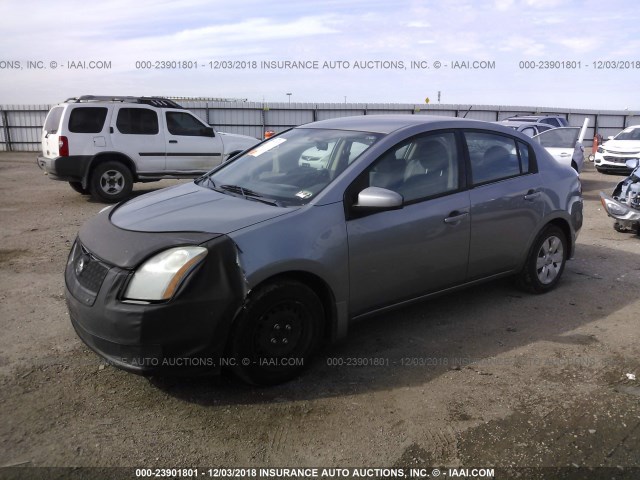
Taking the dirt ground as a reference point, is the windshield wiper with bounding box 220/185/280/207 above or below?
above

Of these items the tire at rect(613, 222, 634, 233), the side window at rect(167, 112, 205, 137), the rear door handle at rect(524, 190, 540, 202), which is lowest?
the tire at rect(613, 222, 634, 233)

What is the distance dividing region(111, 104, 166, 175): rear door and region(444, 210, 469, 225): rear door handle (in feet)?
27.5

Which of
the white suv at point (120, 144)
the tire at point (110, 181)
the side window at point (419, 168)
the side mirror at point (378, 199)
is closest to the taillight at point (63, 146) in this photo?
the white suv at point (120, 144)

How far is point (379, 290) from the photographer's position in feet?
12.8

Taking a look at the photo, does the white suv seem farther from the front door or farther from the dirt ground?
the front door

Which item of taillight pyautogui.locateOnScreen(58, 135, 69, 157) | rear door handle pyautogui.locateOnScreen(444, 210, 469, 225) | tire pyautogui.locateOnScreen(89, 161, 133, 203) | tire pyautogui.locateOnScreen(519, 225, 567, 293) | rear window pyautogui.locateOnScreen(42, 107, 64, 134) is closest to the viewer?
rear door handle pyautogui.locateOnScreen(444, 210, 469, 225)

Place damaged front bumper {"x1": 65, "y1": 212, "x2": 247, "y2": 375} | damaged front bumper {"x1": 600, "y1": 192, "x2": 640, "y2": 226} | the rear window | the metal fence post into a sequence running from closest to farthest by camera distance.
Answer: damaged front bumper {"x1": 65, "y1": 212, "x2": 247, "y2": 375}, damaged front bumper {"x1": 600, "y1": 192, "x2": 640, "y2": 226}, the rear window, the metal fence post

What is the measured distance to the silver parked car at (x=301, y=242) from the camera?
3133 mm

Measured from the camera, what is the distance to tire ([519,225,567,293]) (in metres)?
5.16

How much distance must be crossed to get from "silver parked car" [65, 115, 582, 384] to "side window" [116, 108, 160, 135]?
7096 mm

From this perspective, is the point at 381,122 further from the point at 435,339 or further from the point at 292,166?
the point at 435,339

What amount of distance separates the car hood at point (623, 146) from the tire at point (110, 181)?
14.0 meters

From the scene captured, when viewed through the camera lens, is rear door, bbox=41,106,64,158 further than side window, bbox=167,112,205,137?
No

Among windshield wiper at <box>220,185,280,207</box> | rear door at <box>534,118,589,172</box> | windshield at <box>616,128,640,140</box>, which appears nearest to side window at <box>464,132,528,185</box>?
windshield wiper at <box>220,185,280,207</box>
